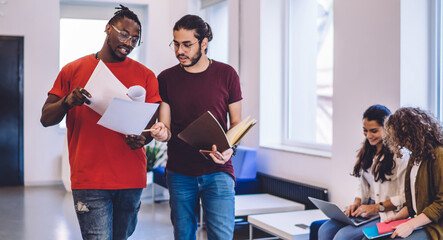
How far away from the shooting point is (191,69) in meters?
2.30

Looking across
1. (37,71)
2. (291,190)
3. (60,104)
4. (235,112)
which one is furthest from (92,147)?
(37,71)

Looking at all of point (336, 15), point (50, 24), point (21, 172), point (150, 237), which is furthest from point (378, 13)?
point (21, 172)

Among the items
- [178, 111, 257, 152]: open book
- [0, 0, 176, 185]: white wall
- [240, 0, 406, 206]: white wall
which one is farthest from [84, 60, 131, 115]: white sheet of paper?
[0, 0, 176, 185]: white wall

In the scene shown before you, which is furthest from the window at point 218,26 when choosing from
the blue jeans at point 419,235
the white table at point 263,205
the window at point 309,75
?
the blue jeans at point 419,235

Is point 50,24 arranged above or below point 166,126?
above

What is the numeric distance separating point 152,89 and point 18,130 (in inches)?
257

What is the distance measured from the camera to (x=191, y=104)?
7.40 ft

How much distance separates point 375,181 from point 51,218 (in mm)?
3892

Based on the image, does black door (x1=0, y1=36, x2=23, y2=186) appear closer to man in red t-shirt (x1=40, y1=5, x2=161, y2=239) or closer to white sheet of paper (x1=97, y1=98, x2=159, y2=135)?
man in red t-shirt (x1=40, y1=5, x2=161, y2=239)

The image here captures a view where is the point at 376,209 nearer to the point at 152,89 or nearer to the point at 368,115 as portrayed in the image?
the point at 368,115

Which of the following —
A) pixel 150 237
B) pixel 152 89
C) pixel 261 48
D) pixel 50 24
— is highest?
pixel 50 24

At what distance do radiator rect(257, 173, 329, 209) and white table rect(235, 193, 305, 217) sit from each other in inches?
3.2

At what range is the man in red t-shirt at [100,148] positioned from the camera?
6.69ft

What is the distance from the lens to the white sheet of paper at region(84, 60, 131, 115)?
73.0 inches
